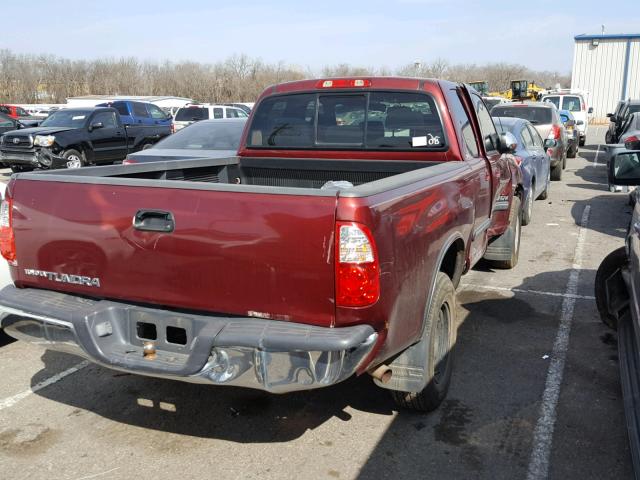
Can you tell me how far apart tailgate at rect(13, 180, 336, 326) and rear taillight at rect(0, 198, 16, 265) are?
7cm

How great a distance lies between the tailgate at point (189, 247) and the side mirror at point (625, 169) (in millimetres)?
2362

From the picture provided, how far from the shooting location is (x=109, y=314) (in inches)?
123

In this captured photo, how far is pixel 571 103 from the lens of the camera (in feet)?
77.0

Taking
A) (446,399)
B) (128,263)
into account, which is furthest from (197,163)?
(446,399)

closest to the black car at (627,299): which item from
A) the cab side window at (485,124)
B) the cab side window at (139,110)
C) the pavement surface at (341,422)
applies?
the pavement surface at (341,422)

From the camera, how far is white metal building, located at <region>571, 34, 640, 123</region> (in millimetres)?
37969

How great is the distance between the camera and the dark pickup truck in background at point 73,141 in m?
15.2

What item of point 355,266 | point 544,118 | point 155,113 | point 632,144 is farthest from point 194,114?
point 355,266

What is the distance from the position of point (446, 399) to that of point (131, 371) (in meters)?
2.09

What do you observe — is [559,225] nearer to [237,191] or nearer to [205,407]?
[205,407]

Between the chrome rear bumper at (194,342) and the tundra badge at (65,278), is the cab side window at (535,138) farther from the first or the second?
the tundra badge at (65,278)

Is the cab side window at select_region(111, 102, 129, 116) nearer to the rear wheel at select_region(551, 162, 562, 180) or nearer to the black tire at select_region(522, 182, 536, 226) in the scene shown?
the rear wheel at select_region(551, 162, 562, 180)

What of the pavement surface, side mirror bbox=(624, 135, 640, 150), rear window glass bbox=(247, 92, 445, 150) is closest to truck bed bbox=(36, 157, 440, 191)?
rear window glass bbox=(247, 92, 445, 150)

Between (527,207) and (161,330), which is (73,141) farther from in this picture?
(161,330)
